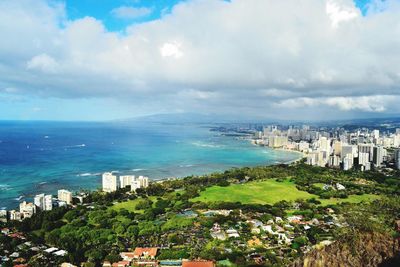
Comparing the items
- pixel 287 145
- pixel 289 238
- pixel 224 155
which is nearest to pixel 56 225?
pixel 289 238

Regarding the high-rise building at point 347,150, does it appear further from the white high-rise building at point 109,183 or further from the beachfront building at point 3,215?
the beachfront building at point 3,215

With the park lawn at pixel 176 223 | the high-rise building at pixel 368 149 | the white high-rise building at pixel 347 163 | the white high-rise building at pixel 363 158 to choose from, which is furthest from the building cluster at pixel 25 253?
the high-rise building at pixel 368 149

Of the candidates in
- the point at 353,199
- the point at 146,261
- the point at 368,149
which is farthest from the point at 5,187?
the point at 368,149

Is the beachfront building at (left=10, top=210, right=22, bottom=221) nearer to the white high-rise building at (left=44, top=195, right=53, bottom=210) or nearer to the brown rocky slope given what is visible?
the white high-rise building at (left=44, top=195, right=53, bottom=210)

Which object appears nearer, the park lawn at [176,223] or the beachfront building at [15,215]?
the park lawn at [176,223]

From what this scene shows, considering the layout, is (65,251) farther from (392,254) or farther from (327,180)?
(327,180)

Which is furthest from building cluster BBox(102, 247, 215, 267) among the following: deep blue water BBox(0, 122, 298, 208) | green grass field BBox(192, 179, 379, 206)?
deep blue water BBox(0, 122, 298, 208)

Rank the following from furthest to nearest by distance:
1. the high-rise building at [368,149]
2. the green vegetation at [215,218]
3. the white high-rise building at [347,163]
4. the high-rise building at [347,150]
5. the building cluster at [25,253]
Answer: the high-rise building at [347,150] < the high-rise building at [368,149] < the white high-rise building at [347,163] < the green vegetation at [215,218] < the building cluster at [25,253]
